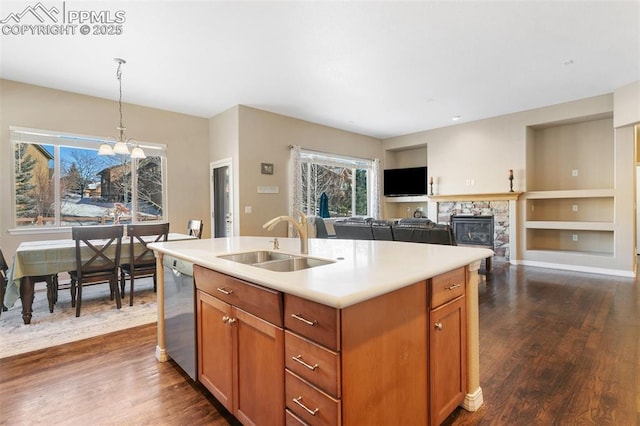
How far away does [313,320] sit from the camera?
111cm

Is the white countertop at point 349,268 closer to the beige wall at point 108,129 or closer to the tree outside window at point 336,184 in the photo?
the beige wall at point 108,129

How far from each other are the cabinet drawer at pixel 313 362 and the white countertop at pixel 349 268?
0.21 metres

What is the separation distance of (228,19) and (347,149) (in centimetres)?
478

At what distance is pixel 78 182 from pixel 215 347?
4.73 metres

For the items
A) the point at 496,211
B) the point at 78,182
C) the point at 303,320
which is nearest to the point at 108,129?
the point at 78,182

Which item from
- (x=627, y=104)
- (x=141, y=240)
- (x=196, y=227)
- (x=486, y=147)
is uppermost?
(x=627, y=104)

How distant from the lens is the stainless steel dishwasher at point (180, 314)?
193cm

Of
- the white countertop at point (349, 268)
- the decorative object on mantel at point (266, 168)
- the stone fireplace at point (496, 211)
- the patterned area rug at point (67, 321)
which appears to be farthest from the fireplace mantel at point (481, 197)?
the patterned area rug at point (67, 321)

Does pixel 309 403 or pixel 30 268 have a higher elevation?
pixel 30 268

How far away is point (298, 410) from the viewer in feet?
3.92

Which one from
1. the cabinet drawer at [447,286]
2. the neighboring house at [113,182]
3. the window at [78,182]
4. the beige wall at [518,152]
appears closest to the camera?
the cabinet drawer at [447,286]

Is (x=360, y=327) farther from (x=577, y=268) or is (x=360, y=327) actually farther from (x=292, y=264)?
(x=577, y=268)

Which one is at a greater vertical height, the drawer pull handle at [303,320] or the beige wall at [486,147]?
the beige wall at [486,147]

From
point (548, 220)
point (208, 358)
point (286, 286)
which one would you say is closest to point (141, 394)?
point (208, 358)
